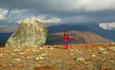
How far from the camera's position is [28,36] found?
52.2 metres

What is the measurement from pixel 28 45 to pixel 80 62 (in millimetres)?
23942

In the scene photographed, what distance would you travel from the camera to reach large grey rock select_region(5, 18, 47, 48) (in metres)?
51.3

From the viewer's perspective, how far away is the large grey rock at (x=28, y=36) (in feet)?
168

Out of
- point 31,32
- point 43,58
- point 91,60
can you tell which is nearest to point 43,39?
point 31,32

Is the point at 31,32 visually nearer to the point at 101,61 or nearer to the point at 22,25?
the point at 22,25

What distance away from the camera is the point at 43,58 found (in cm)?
3147

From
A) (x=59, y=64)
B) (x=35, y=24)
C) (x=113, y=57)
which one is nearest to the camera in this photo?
(x=59, y=64)

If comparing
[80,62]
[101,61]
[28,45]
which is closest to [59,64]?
[80,62]

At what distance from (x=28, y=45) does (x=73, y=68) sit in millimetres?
26156

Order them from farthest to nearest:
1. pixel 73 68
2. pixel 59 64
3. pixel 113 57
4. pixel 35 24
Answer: pixel 35 24, pixel 113 57, pixel 59 64, pixel 73 68

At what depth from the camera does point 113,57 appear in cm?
2964

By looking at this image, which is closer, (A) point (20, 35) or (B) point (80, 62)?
(B) point (80, 62)

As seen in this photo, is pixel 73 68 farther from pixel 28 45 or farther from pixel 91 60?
pixel 28 45

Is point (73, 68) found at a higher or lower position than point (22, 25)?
lower
